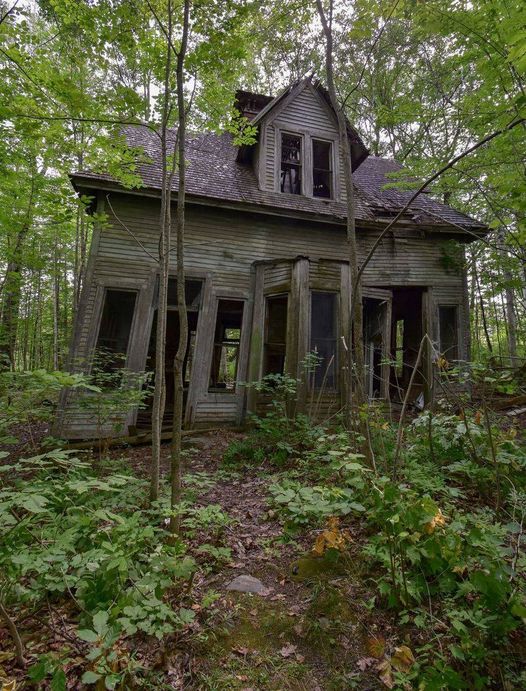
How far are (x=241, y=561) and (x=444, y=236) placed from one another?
31.9 feet

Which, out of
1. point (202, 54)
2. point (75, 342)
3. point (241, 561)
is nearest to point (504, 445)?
point (241, 561)

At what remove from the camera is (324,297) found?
7.69 m

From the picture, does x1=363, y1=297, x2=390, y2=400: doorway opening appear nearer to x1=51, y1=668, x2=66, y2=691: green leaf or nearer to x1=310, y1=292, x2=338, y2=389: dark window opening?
x1=310, y1=292, x2=338, y2=389: dark window opening

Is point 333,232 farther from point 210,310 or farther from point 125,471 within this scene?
point 125,471

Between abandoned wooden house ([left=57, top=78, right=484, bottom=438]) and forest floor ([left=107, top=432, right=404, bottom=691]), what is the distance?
4.01 m

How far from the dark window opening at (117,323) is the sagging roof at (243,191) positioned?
2.30 m

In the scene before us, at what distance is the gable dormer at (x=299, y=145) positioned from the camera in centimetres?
881

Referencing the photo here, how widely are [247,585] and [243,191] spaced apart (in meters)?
8.08

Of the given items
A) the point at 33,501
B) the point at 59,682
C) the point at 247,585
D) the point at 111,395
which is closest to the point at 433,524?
the point at 247,585

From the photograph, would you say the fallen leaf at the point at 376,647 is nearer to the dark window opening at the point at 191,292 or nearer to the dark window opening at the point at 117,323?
the dark window opening at the point at 117,323

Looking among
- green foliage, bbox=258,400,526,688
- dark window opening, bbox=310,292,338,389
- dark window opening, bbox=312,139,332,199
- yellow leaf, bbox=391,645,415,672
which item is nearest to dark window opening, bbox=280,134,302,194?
dark window opening, bbox=312,139,332,199

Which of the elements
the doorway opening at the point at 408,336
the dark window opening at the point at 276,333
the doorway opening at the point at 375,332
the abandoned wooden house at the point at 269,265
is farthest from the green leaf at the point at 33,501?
the doorway opening at the point at 408,336

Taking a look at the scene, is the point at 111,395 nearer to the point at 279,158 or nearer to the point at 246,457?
the point at 246,457

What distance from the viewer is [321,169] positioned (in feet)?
30.5
